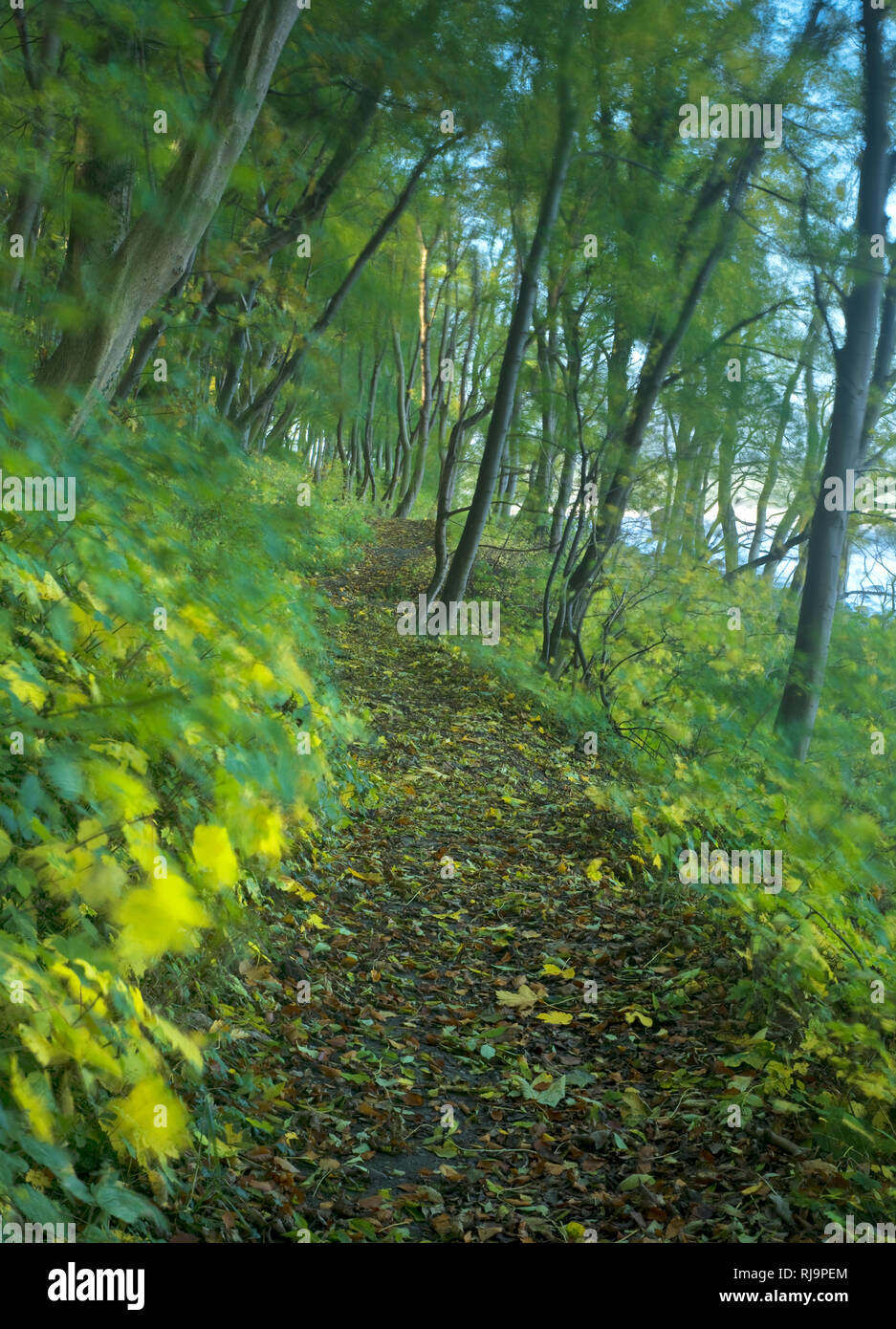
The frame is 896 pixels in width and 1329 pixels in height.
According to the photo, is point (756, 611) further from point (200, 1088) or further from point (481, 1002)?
point (200, 1088)

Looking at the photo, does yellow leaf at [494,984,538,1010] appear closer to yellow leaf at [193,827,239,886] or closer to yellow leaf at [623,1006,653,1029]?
yellow leaf at [623,1006,653,1029]

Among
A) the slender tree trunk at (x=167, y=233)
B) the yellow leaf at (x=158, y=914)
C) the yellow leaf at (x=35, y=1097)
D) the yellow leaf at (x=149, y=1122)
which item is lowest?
the yellow leaf at (x=149, y=1122)

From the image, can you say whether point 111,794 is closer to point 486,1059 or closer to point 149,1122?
point 149,1122

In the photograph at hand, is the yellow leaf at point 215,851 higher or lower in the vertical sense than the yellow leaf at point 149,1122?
higher

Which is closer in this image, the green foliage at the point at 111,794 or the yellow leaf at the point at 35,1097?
the yellow leaf at the point at 35,1097

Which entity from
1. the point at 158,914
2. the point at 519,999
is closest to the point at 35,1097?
the point at 158,914

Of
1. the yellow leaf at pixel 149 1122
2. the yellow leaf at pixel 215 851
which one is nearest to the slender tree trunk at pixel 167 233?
the yellow leaf at pixel 215 851

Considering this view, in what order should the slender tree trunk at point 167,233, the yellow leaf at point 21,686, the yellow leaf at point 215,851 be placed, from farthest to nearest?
the slender tree trunk at point 167,233 < the yellow leaf at point 215,851 < the yellow leaf at point 21,686

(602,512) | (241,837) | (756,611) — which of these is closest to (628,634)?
(602,512)

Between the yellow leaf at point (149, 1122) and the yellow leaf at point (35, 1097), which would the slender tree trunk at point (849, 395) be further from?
the yellow leaf at point (35, 1097)

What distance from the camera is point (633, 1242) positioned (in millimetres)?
2627

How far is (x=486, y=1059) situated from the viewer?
373 cm

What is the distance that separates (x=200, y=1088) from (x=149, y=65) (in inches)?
263

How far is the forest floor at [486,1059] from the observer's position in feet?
8.92
